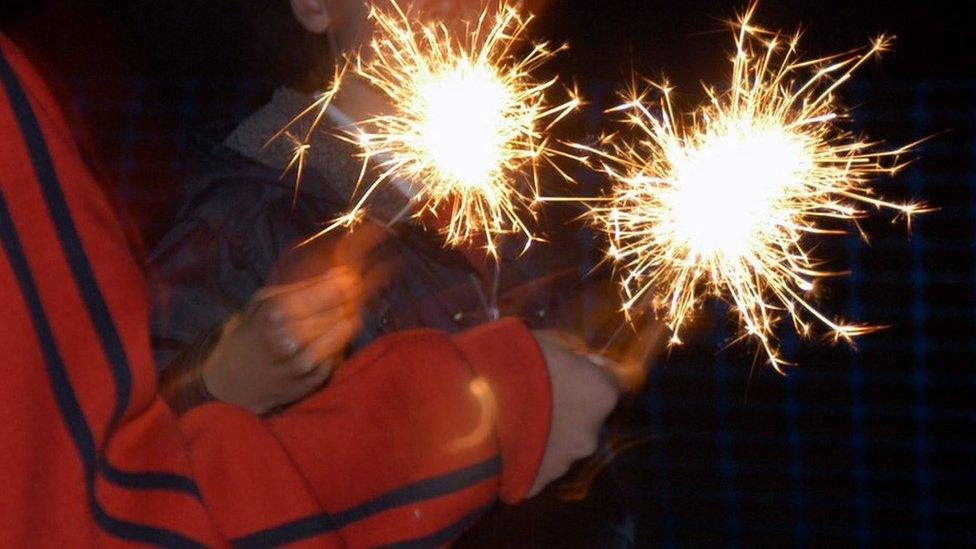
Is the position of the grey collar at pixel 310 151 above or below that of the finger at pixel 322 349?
above

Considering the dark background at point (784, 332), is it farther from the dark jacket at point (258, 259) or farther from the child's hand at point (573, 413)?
the child's hand at point (573, 413)

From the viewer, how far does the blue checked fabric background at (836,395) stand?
1.22 m

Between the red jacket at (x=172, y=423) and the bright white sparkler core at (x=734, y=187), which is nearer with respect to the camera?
the red jacket at (x=172, y=423)

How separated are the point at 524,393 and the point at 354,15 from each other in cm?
46

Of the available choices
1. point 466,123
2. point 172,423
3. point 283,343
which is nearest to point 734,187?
point 466,123

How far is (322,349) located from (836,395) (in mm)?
996

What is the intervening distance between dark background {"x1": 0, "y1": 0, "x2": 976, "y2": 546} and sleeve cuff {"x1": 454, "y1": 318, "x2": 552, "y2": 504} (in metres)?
0.76

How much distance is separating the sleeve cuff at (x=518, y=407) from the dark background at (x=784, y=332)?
0.76m

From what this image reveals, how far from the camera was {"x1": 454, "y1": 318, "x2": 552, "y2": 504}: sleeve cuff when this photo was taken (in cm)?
45

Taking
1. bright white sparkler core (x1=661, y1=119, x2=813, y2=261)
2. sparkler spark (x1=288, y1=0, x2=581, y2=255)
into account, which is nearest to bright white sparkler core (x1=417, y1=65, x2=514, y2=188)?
sparkler spark (x1=288, y1=0, x2=581, y2=255)

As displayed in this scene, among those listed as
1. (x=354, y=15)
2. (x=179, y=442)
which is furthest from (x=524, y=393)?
(x=354, y=15)

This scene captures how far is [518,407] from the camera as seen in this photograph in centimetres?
45

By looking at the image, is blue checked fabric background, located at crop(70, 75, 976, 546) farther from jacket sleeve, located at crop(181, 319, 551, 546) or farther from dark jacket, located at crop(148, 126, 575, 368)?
jacket sleeve, located at crop(181, 319, 551, 546)

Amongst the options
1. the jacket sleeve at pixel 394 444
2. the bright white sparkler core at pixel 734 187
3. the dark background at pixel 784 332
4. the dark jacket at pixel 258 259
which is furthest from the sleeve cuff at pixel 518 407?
the dark background at pixel 784 332
